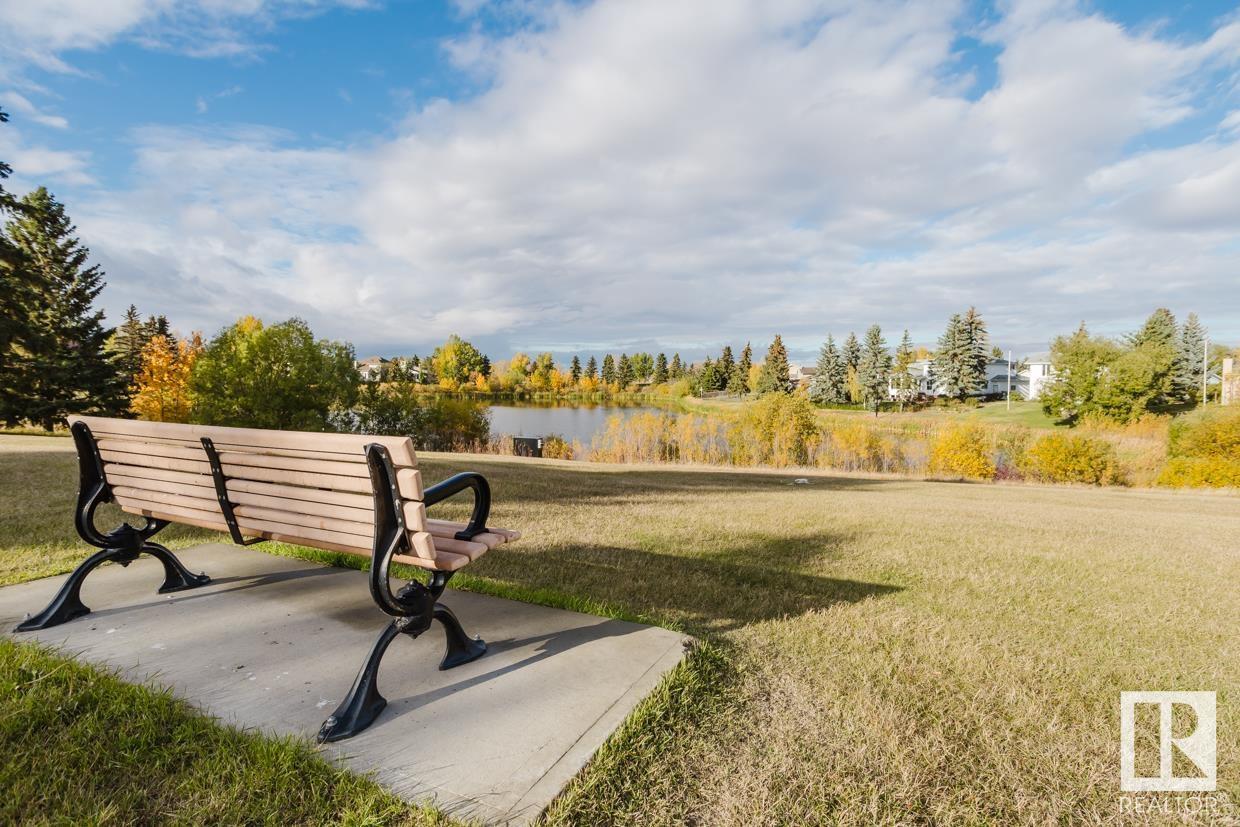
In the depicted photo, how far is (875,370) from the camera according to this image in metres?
64.9

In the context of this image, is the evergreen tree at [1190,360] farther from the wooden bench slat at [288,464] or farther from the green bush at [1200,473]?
the wooden bench slat at [288,464]

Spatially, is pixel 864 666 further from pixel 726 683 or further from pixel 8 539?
pixel 8 539

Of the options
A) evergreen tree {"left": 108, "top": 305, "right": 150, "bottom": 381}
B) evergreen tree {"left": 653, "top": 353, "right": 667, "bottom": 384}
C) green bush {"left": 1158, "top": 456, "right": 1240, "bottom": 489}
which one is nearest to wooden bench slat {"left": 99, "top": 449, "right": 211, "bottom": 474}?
green bush {"left": 1158, "top": 456, "right": 1240, "bottom": 489}

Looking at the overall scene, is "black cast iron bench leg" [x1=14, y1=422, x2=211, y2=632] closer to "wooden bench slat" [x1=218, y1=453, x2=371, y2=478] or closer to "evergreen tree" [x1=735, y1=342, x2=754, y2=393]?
"wooden bench slat" [x1=218, y1=453, x2=371, y2=478]

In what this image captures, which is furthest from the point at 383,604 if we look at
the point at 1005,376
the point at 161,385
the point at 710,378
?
the point at 1005,376

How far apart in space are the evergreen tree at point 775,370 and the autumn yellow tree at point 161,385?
196 ft

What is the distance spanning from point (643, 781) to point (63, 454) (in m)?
15.5

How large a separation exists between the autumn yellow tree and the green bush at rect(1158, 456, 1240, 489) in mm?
54072

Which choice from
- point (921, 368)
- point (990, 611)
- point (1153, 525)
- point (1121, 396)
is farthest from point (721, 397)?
point (990, 611)

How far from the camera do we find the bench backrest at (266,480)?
2508mm

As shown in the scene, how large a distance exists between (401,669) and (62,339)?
36.7m

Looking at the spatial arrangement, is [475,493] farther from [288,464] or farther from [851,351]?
[851,351]

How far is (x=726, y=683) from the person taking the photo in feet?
9.25

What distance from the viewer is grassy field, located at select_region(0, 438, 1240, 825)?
197 centimetres
